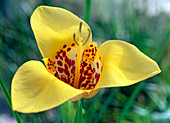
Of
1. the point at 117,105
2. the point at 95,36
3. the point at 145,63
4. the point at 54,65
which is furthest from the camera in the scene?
the point at 95,36

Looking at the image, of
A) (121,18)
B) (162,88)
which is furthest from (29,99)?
(121,18)

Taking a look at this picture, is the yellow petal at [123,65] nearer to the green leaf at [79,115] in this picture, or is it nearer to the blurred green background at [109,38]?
the green leaf at [79,115]

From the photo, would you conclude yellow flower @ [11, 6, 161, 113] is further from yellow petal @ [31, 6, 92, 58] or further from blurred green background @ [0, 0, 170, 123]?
blurred green background @ [0, 0, 170, 123]

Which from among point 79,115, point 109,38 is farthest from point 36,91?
point 109,38

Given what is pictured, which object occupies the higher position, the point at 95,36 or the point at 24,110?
the point at 24,110

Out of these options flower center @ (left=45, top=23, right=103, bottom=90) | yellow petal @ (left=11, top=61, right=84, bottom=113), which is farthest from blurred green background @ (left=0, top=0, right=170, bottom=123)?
yellow petal @ (left=11, top=61, right=84, bottom=113)

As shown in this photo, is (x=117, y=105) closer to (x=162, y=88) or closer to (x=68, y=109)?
(x=162, y=88)

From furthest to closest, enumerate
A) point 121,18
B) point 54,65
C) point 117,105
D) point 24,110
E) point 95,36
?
1. point 121,18
2. point 95,36
3. point 117,105
4. point 54,65
5. point 24,110
